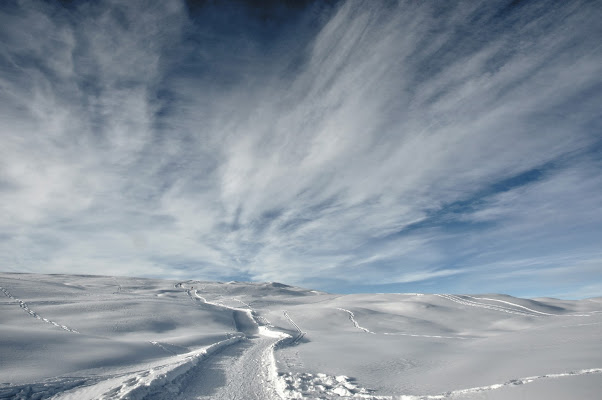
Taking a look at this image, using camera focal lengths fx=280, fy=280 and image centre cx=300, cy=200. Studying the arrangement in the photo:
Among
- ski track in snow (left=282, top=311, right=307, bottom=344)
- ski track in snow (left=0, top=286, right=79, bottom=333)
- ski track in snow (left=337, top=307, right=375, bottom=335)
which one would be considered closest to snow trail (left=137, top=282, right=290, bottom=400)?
ski track in snow (left=282, top=311, right=307, bottom=344)

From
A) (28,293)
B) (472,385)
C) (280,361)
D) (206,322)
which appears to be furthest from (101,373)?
(28,293)

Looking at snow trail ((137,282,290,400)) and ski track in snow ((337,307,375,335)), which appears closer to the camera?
snow trail ((137,282,290,400))

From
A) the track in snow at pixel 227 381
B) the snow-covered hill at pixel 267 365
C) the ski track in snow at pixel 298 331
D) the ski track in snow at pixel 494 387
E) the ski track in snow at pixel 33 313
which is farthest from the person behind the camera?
the ski track in snow at pixel 298 331

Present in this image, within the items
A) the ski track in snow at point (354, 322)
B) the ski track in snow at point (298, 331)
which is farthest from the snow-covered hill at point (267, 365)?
the ski track in snow at point (354, 322)

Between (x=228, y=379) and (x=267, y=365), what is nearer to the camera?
(x=228, y=379)

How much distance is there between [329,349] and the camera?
1385 cm

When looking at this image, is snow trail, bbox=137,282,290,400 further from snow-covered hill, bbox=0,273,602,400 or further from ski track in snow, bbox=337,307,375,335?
ski track in snow, bbox=337,307,375,335

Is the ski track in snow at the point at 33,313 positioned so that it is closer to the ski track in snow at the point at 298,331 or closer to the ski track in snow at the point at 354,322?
the ski track in snow at the point at 298,331

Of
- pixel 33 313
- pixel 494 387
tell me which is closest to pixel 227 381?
pixel 494 387

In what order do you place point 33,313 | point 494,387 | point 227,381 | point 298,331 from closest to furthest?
point 494,387
point 227,381
point 33,313
point 298,331

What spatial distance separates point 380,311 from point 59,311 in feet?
90.9

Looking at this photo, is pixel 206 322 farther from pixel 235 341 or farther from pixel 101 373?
pixel 101 373

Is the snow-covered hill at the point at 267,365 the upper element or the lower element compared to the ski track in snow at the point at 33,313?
lower

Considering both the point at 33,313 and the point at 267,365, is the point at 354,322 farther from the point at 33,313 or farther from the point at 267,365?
the point at 33,313
